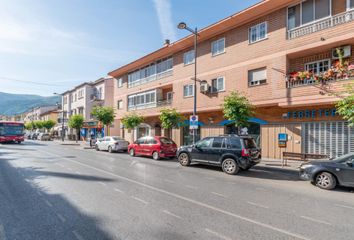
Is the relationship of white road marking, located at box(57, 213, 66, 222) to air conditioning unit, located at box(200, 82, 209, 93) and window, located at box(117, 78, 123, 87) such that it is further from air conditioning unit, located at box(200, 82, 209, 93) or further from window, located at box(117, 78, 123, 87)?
window, located at box(117, 78, 123, 87)

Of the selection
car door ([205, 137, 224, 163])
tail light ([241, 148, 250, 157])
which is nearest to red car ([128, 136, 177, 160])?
car door ([205, 137, 224, 163])

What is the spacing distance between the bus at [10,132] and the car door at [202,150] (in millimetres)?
27911

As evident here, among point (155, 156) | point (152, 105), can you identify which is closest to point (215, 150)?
point (155, 156)

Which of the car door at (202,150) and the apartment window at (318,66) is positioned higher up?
the apartment window at (318,66)

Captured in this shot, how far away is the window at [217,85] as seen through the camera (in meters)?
19.0

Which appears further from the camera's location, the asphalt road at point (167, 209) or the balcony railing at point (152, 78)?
the balcony railing at point (152, 78)

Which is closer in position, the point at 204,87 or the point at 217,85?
the point at 217,85

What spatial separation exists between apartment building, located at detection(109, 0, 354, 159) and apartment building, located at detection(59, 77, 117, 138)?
20.5 m

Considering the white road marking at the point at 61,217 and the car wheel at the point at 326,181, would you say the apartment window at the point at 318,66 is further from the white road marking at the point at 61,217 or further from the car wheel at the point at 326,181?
the white road marking at the point at 61,217

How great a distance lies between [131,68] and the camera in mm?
30266

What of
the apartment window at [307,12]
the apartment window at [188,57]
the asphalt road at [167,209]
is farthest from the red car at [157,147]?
the apartment window at [307,12]

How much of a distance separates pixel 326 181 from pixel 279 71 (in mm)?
8481

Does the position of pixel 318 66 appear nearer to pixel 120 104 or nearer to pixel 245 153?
pixel 245 153

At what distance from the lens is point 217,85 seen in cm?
1944
